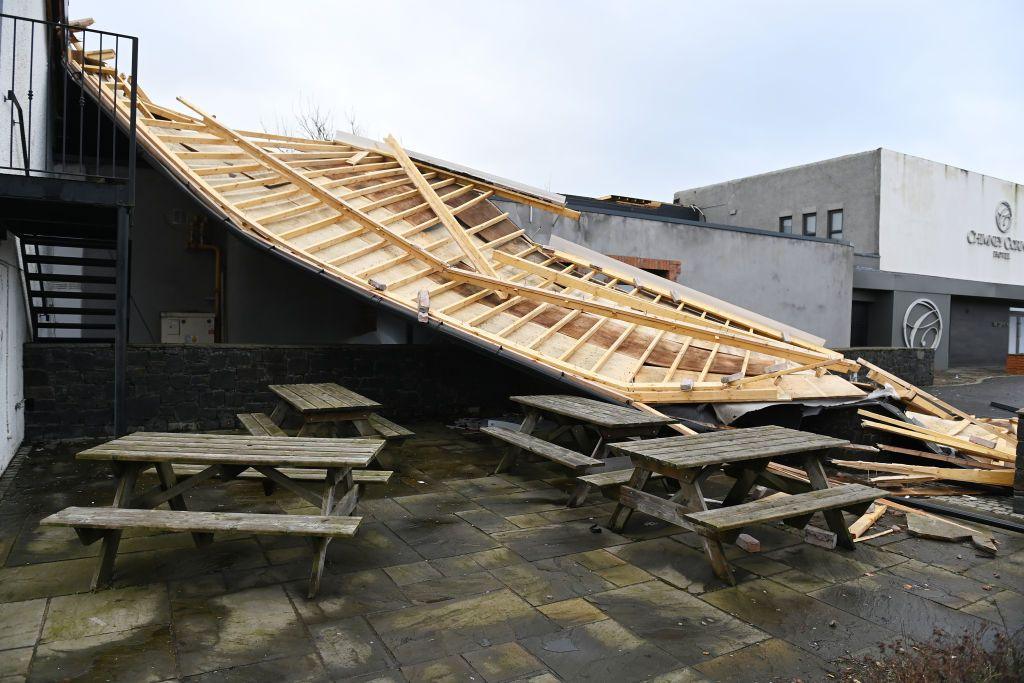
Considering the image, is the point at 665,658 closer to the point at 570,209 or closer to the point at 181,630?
the point at 181,630

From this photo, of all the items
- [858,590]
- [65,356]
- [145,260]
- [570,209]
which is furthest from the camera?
[145,260]

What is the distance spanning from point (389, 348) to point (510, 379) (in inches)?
63.3

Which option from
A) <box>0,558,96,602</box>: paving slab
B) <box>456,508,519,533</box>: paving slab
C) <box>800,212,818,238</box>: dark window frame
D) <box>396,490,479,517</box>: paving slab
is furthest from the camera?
<box>800,212,818,238</box>: dark window frame

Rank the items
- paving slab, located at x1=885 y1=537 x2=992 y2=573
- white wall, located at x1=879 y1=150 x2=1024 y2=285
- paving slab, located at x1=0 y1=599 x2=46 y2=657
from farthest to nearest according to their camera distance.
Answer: white wall, located at x1=879 y1=150 x2=1024 y2=285 < paving slab, located at x1=885 y1=537 x2=992 y2=573 < paving slab, located at x1=0 y1=599 x2=46 y2=657

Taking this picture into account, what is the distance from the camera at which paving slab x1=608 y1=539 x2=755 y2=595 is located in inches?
135

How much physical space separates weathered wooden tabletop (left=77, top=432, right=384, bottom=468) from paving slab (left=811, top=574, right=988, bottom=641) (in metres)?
2.39

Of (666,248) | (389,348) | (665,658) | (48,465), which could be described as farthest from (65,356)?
(666,248)

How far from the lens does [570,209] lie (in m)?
9.18

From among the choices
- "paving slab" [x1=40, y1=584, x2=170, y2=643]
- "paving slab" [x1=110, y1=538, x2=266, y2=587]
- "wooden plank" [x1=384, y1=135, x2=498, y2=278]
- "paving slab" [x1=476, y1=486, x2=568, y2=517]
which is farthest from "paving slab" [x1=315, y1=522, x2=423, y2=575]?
"wooden plank" [x1=384, y1=135, x2=498, y2=278]

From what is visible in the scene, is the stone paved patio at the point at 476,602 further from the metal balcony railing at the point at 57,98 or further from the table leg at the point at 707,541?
the metal balcony railing at the point at 57,98

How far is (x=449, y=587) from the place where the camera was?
3.30 meters

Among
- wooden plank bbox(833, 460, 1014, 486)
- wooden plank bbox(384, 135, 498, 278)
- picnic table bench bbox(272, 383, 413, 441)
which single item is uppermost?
wooden plank bbox(384, 135, 498, 278)

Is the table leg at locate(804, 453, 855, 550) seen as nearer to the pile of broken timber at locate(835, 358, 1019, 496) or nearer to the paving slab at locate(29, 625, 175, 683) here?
the pile of broken timber at locate(835, 358, 1019, 496)

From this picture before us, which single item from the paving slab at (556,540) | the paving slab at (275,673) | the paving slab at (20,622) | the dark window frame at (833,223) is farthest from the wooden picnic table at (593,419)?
the dark window frame at (833,223)
